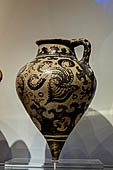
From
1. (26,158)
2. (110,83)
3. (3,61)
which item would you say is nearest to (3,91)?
(3,61)

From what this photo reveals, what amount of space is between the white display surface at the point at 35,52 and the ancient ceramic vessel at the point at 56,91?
8.8 inches

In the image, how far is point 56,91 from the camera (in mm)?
705

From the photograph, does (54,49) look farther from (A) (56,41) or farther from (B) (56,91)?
(B) (56,91)

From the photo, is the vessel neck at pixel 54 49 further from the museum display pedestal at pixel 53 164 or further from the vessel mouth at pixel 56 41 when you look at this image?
the museum display pedestal at pixel 53 164

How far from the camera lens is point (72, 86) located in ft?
2.32

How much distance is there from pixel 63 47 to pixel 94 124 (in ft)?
1.03

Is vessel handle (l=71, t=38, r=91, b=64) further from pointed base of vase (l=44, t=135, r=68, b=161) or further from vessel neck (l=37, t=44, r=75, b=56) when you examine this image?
pointed base of vase (l=44, t=135, r=68, b=161)

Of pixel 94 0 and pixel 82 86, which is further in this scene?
pixel 94 0

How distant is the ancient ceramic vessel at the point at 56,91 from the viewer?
708mm

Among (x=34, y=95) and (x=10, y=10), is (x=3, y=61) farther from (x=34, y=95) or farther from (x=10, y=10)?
(x=34, y=95)

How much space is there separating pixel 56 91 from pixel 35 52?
34cm

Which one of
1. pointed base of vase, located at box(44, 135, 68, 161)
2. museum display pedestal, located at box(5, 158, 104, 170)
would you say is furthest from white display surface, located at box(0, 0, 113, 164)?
pointed base of vase, located at box(44, 135, 68, 161)

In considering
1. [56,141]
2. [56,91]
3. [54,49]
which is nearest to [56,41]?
[54,49]

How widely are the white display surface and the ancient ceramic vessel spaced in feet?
0.73
